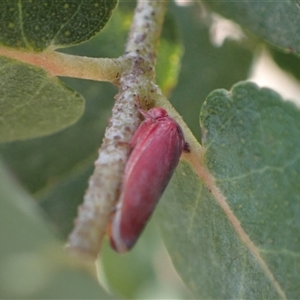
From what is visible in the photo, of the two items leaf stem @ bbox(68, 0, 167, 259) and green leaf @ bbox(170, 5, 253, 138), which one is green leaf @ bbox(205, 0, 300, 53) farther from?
green leaf @ bbox(170, 5, 253, 138)

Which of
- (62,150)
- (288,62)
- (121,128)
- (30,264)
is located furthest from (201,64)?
(30,264)

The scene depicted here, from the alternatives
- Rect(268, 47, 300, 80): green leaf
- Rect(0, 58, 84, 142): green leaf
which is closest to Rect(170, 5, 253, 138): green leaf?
Rect(268, 47, 300, 80): green leaf

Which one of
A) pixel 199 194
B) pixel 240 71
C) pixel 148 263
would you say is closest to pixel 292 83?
pixel 240 71

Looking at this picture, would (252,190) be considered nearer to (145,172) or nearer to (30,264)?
(145,172)

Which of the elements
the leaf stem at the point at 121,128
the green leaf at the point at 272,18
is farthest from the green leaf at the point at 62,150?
the green leaf at the point at 272,18

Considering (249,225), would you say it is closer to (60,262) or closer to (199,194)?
(199,194)

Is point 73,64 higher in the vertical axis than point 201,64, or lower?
higher
